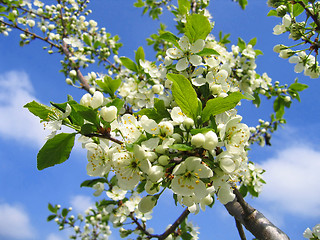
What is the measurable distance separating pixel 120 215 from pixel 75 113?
2499mm

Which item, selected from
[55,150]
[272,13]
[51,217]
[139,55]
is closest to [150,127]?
[55,150]

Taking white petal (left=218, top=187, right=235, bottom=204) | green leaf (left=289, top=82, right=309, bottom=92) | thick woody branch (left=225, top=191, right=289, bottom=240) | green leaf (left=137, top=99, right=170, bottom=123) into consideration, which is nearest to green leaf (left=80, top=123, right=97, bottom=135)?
green leaf (left=137, top=99, right=170, bottom=123)

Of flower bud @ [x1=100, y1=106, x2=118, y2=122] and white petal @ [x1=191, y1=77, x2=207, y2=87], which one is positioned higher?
white petal @ [x1=191, y1=77, x2=207, y2=87]

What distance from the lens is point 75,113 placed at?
142cm

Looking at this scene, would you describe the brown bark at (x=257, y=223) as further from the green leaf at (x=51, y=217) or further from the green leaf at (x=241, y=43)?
the green leaf at (x=51, y=217)

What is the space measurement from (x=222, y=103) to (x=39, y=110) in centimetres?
103

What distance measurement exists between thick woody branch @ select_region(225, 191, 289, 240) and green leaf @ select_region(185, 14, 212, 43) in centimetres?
151

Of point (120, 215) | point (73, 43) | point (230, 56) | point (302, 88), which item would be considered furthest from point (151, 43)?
point (120, 215)

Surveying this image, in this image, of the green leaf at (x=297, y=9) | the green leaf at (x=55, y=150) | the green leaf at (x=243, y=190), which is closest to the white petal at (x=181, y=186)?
the green leaf at (x=55, y=150)

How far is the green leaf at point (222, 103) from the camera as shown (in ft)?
4.35

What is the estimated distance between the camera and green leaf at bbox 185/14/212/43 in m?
1.61

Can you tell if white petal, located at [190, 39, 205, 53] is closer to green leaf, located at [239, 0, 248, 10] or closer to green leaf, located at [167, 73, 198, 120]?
green leaf, located at [167, 73, 198, 120]

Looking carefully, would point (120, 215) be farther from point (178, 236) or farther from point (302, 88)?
point (302, 88)

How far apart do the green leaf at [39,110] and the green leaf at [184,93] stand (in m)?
0.73
